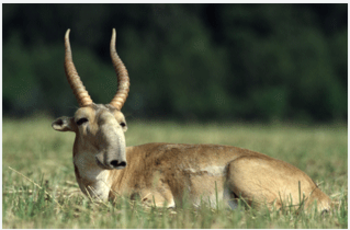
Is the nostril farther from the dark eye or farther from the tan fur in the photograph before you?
the dark eye

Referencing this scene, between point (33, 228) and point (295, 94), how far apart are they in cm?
2074

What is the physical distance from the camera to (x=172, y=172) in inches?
173

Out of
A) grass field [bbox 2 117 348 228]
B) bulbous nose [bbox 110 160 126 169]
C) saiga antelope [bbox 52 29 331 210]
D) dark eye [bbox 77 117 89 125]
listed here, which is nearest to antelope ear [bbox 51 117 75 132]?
saiga antelope [bbox 52 29 331 210]

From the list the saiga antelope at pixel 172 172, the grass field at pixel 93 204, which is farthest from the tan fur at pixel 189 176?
the grass field at pixel 93 204

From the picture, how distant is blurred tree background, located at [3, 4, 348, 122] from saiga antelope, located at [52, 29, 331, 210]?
52.7ft

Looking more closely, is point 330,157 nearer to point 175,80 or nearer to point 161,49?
point 175,80

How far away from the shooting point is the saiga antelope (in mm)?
4084

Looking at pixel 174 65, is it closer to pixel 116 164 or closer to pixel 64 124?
pixel 64 124

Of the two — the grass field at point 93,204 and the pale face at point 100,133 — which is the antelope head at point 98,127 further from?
the grass field at point 93,204

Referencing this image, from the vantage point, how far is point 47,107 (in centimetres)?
2128

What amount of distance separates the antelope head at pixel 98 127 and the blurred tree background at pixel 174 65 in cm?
1606

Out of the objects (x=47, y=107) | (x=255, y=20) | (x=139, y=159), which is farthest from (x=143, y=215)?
(x=255, y=20)

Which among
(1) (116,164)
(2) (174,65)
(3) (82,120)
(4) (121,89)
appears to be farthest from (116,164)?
(2) (174,65)

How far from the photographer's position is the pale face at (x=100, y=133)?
12.5 ft
